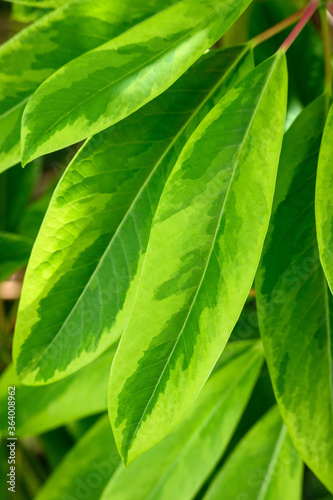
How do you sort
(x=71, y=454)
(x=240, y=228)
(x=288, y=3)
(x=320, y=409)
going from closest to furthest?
(x=240, y=228) < (x=320, y=409) < (x=288, y=3) < (x=71, y=454)

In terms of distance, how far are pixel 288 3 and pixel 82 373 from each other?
2.04 ft

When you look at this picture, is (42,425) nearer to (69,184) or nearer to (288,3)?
(69,184)

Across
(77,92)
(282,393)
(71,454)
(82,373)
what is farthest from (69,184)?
(71,454)

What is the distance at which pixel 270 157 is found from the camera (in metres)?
0.41

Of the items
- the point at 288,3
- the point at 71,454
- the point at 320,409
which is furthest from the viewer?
the point at 71,454

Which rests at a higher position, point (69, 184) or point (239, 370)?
point (69, 184)

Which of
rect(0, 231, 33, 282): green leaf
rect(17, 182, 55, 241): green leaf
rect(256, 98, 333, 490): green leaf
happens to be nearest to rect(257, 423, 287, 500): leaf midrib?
rect(256, 98, 333, 490): green leaf

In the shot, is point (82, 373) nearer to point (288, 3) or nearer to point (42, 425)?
point (42, 425)

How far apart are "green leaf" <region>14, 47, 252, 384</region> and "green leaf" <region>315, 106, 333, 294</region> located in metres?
0.15

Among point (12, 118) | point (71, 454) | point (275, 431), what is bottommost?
point (275, 431)

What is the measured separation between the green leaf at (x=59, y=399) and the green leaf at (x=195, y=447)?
0.35ft

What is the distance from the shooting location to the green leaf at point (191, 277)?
1.30ft

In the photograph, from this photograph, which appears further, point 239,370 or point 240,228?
point 239,370

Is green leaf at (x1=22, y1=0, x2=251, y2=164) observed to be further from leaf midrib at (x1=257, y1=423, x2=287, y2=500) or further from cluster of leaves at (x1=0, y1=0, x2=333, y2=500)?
leaf midrib at (x1=257, y1=423, x2=287, y2=500)
